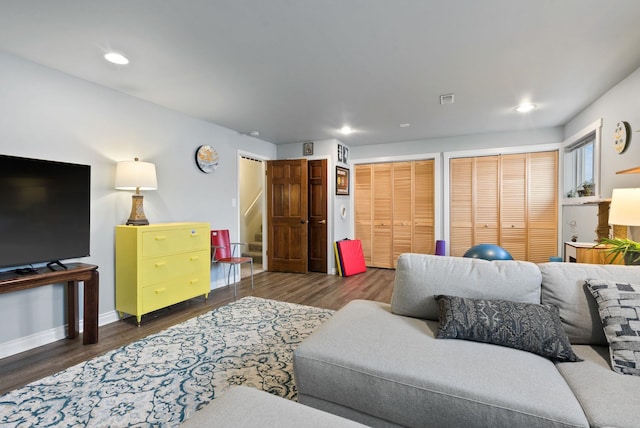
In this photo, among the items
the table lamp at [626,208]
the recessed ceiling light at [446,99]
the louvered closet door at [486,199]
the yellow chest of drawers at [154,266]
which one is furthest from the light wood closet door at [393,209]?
the yellow chest of drawers at [154,266]

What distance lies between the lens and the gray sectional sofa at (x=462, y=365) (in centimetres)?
109

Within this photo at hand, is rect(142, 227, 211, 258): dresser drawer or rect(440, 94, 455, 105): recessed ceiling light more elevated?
rect(440, 94, 455, 105): recessed ceiling light

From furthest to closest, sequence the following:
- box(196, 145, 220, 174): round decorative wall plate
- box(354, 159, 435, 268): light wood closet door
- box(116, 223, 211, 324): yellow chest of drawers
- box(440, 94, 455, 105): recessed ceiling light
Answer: box(354, 159, 435, 268): light wood closet door, box(196, 145, 220, 174): round decorative wall plate, box(440, 94, 455, 105): recessed ceiling light, box(116, 223, 211, 324): yellow chest of drawers

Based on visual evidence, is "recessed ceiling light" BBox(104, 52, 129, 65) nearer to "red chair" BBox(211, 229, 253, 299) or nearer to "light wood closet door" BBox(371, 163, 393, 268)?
"red chair" BBox(211, 229, 253, 299)

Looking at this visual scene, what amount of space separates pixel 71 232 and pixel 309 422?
2.69 metres

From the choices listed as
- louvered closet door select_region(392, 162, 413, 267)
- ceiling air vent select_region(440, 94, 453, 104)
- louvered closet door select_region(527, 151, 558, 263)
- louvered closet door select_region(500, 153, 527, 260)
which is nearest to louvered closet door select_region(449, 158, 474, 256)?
louvered closet door select_region(500, 153, 527, 260)

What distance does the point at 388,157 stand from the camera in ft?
18.5

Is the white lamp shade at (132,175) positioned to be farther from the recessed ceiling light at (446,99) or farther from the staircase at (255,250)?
the staircase at (255,250)

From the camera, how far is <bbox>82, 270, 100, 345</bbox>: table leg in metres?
2.56

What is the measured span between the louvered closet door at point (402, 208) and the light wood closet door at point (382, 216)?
0.07 meters

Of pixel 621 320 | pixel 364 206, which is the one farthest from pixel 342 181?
pixel 621 320

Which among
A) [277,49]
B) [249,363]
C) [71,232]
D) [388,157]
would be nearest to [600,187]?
[388,157]

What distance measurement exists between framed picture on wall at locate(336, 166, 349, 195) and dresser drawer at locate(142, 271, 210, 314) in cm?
269

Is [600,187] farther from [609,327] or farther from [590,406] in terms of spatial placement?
[590,406]
